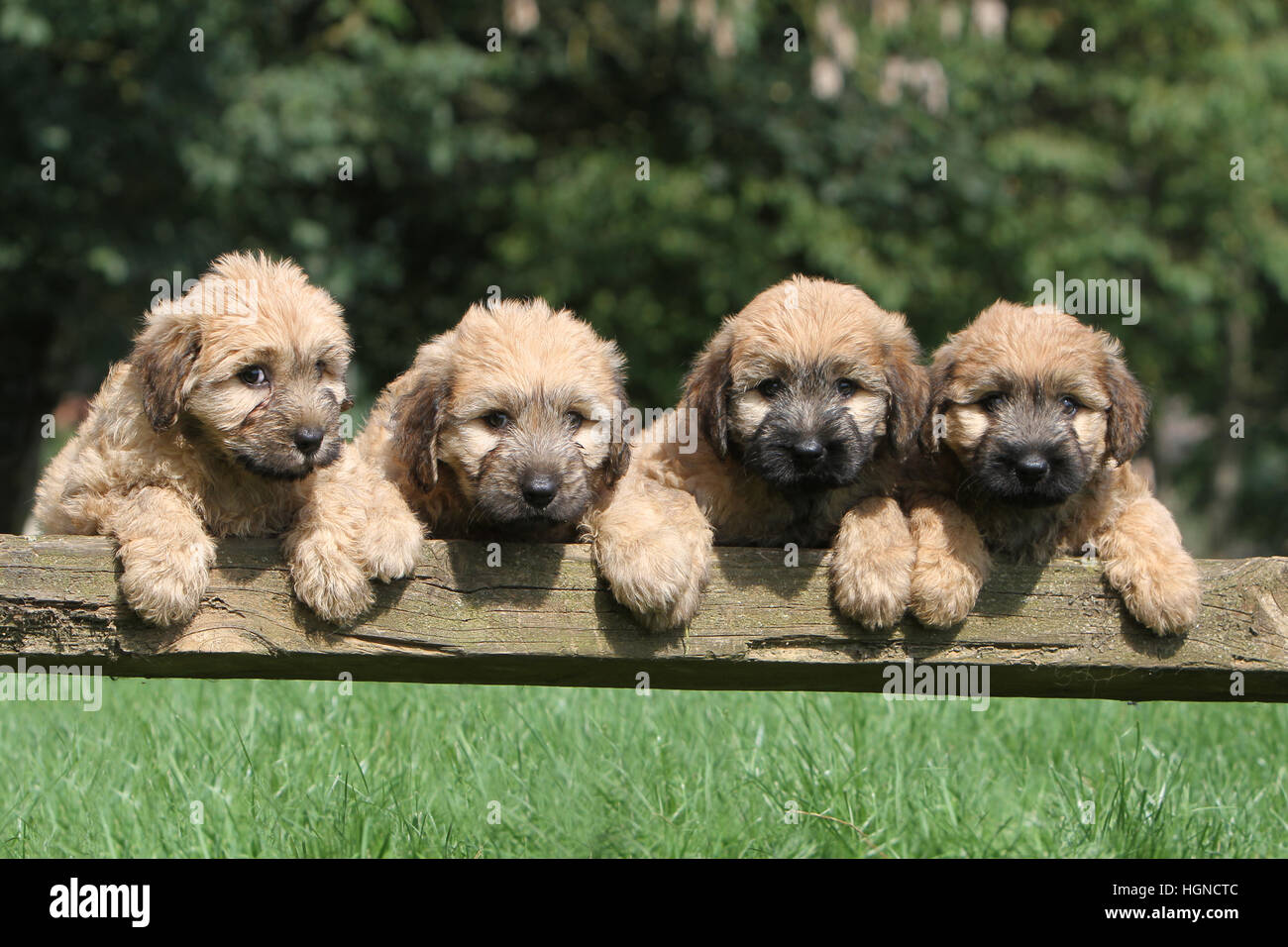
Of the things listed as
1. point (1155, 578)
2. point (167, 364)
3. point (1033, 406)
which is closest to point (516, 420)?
point (167, 364)

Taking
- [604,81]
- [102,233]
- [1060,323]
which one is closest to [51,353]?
[102,233]

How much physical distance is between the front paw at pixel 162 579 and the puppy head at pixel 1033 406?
256 cm

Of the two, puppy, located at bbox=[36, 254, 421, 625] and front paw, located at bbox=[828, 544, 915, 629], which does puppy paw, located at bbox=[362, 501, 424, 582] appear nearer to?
puppy, located at bbox=[36, 254, 421, 625]

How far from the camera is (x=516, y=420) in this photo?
15.3 feet

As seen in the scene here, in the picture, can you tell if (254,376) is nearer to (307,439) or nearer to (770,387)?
(307,439)

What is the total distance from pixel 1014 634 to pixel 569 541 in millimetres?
1570

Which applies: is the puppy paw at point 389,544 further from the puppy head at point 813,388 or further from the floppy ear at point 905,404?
the floppy ear at point 905,404

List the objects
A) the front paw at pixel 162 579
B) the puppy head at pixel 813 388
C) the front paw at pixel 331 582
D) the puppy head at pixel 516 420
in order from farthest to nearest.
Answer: the puppy head at pixel 813 388, the puppy head at pixel 516 420, the front paw at pixel 331 582, the front paw at pixel 162 579

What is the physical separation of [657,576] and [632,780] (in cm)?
117

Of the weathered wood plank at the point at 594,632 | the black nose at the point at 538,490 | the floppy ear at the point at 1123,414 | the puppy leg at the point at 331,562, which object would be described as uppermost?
the floppy ear at the point at 1123,414

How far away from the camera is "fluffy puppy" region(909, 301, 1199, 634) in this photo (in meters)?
4.32

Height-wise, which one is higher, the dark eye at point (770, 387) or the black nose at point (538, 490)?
the dark eye at point (770, 387)

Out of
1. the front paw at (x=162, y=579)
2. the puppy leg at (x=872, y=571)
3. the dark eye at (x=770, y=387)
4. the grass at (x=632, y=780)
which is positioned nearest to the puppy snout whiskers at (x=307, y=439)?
the front paw at (x=162, y=579)

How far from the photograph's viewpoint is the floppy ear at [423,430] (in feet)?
15.3
